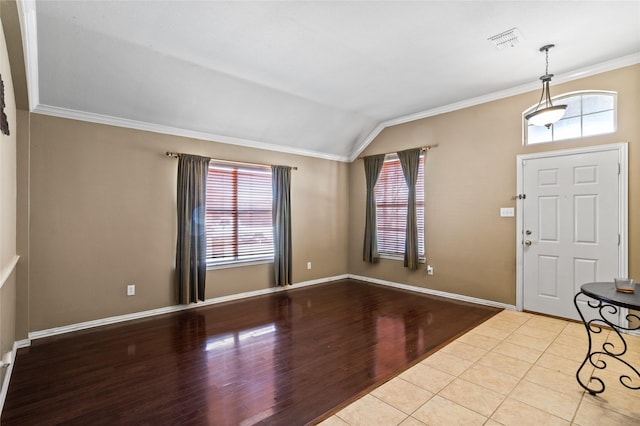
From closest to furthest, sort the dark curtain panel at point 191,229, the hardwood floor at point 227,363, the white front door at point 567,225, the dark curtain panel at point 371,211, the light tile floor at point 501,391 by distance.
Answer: the light tile floor at point 501,391, the hardwood floor at point 227,363, the white front door at point 567,225, the dark curtain panel at point 191,229, the dark curtain panel at point 371,211

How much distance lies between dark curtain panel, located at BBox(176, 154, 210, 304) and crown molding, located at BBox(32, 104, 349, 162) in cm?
35

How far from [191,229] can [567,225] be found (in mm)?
4653

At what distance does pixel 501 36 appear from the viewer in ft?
9.46

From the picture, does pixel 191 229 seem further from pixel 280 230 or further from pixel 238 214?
pixel 280 230

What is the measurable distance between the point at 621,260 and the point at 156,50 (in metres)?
5.23

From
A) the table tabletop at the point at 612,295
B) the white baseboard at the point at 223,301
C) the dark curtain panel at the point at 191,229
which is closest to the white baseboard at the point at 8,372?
the white baseboard at the point at 223,301

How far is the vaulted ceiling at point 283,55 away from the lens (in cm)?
250

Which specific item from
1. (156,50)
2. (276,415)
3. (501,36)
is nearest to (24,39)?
(156,50)

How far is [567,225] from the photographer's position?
12.2 feet

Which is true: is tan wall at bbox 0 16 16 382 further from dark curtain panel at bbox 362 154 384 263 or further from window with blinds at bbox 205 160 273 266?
dark curtain panel at bbox 362 154 384 263

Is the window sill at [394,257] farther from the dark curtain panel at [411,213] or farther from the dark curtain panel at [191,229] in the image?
the dark curtain panel at [191,229]

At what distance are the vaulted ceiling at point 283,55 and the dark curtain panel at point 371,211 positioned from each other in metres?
1.26

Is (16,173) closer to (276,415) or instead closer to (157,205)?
(157,205)

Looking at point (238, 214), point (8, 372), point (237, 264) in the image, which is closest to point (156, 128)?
point (238, 214)
